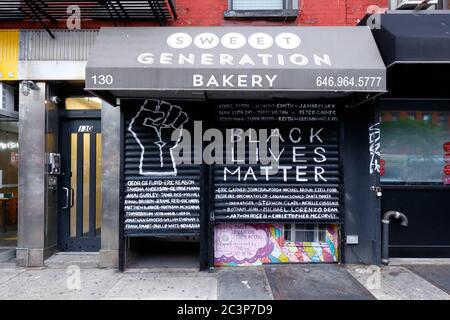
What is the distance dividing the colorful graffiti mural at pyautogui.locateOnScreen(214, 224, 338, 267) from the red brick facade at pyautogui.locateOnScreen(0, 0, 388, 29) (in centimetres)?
368

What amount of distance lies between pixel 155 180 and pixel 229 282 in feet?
6.72

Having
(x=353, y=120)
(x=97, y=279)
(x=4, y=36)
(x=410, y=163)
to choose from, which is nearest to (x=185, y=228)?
(x=97, y=279)

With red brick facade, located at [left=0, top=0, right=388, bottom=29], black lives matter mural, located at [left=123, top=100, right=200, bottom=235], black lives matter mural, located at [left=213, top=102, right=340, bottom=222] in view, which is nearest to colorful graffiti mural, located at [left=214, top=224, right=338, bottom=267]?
black lives matter mural, located at [left=213, top=102, right=340, bottom=222]

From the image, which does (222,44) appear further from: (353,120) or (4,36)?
Result: (4,36)

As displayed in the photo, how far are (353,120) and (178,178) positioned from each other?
129 inches

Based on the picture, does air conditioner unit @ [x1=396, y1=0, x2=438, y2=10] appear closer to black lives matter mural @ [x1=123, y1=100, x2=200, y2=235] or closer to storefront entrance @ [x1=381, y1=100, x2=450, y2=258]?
storefront entrance @ [x1=381, y1=100, x2=450, y2=258]

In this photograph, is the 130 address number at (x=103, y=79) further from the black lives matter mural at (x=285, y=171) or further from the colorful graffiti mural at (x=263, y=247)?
the colorful graffiti mural at (x=263, y=247)

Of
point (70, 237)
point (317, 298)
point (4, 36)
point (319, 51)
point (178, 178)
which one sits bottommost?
point (317, 298)

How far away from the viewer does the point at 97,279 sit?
17.2 feet

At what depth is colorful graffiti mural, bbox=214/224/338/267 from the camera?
19.2ft

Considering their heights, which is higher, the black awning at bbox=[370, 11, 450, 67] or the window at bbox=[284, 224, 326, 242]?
the black awning at bbox=[370, 11, 450, 67]

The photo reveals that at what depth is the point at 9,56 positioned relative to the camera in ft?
19.5

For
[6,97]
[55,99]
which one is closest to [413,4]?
[55,99]

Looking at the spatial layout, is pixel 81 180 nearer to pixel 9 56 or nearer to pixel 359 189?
pixel 9 56
